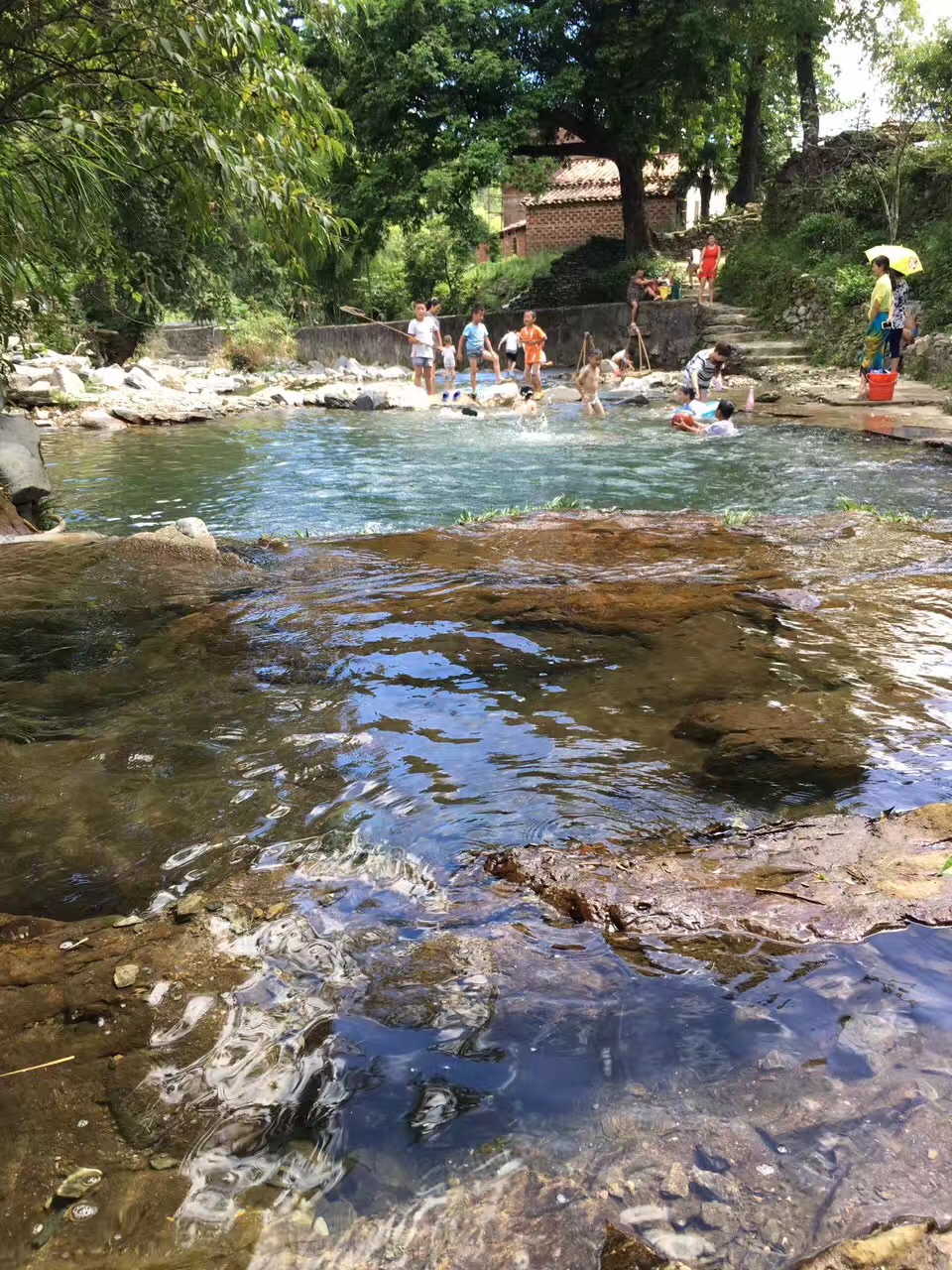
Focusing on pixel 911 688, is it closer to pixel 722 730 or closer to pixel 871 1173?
pixel 722 730

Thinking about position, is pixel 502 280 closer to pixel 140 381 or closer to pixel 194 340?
pixel 194 340

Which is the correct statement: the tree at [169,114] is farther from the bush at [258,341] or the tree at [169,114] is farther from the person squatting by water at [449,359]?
the bush at [258,341]

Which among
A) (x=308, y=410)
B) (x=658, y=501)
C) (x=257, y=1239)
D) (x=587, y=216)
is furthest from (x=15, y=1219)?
(x=587, y=216)

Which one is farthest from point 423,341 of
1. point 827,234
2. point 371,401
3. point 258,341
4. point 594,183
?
point 594,183

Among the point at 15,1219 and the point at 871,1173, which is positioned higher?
the point at 15,1219

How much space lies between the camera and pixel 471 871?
2.95 meters

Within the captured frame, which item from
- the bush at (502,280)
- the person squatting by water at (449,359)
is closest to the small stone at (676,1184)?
the person squatting by water at (449,359)

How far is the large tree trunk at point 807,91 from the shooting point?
22953 mm

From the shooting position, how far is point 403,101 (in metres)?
22.4

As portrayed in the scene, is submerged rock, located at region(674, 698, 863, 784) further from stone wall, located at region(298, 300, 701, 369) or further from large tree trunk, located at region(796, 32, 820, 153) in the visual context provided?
large tree trunk, located at region(796, 32, 820, 153)

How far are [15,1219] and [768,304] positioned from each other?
24.4 metres

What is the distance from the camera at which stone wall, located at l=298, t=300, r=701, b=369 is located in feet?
77.8

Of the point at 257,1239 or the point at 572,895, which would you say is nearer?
the point at 257,1239

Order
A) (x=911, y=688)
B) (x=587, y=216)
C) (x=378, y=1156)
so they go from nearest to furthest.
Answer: (x=378, y=1156), (x=911, y=688), (x=587, y=216)
